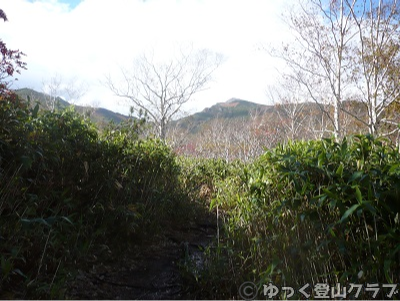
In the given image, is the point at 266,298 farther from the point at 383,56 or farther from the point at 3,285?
the point at 383,56

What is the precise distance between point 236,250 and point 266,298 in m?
0.72

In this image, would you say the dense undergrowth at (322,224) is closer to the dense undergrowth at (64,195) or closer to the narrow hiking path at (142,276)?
the narrow hiking path at (142,276)

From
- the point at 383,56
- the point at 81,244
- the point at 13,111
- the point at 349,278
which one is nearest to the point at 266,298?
the point at 349,278

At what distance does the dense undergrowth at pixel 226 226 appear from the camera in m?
1.84

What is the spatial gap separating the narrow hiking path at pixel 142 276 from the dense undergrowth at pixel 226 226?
0.11 m

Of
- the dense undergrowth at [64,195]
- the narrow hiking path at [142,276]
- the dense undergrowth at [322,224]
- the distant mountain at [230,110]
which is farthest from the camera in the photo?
the distant mountain at [230,110]

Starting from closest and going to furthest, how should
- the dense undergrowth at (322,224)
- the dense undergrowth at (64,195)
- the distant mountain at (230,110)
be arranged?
the dense undergrowth at (322,224)
the dense undergrowth at (64,195)
the distant mountain at (230,110)

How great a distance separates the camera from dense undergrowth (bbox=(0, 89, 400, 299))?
1.84 meters

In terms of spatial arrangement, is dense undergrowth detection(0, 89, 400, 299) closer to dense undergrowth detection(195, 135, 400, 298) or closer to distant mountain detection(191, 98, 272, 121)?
dense undergrowth detection(195, 135, 400, 298)

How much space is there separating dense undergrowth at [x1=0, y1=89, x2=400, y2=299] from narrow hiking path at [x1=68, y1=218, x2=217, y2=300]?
4.2 inches

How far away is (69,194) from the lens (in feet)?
8.97

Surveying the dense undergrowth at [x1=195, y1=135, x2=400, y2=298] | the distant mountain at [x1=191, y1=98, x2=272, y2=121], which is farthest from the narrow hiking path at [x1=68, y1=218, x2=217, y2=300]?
the distant mountain at [x1=191, y1=98, x2=272, y2=121]

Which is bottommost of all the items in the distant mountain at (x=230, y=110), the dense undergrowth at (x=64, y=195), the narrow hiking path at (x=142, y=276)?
the narrow hiking path at (x=142, y=276)

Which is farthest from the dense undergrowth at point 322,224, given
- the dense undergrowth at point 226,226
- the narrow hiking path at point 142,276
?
the narrow hiking path at point 142,276
